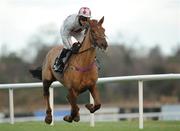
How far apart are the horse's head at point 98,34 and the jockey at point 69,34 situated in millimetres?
444

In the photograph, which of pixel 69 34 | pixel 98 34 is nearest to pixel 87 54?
pixel 98 34

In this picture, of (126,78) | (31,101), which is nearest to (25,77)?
(31,101)

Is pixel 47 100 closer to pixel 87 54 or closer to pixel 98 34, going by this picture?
pixel 87 54

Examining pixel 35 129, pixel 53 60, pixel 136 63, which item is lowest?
pixel 136 63

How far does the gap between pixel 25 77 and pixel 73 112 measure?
146 feet

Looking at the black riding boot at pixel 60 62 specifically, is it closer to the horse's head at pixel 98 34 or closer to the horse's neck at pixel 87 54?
the horse's neck at pixel 87 54

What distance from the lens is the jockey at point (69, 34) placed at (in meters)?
12.3

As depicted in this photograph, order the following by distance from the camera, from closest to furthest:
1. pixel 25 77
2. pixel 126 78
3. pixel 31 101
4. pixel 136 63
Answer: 1. pixel 126 78
2. pixel 31 101
3. pixel 25 77
4. pixel 136 63

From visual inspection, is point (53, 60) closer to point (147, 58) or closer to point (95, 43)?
point (95, 43)

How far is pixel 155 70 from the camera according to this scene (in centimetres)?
6309

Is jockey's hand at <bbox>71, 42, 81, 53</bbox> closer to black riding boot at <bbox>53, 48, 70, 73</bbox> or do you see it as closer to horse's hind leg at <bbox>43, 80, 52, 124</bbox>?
black riding boot at <bbox>53, 48, 70, 73</bbox>

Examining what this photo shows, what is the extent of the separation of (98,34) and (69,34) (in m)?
1.23

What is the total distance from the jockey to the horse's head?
44cm

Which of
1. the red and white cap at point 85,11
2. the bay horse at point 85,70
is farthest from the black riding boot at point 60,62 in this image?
the red and white cap at point 85,11
